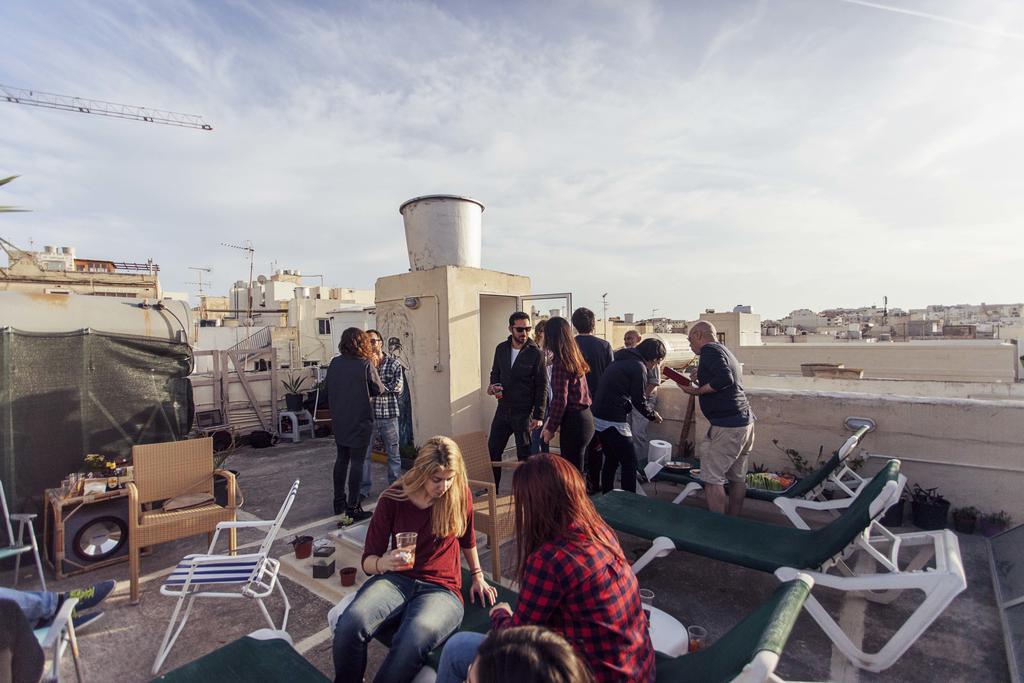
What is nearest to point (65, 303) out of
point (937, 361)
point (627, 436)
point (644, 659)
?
point (627, 436)

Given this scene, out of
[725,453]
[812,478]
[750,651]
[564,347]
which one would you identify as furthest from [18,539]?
[812,478]

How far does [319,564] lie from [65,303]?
415 cm

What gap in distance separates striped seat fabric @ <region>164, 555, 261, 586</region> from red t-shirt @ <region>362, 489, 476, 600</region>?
0.95 meters

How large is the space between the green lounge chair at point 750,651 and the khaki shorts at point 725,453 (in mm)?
2203

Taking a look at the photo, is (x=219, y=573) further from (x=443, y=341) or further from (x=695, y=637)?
(x=443, y=341)

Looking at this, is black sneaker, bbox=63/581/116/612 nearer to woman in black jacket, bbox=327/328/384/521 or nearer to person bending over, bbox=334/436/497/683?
person bending over, bbox=334/436/497/683

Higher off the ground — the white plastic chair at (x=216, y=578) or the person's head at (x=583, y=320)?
the person's head at (x=583, y=320)

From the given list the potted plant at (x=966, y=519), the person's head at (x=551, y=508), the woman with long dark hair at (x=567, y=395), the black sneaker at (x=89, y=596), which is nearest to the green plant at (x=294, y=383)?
the woman with long dark hair at (x=567, y=395)

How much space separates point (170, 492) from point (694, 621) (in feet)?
13.8

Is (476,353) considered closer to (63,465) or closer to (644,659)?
(63,465)

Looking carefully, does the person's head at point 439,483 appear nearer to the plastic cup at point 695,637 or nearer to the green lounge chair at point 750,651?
the green lounge chair at point 750,651

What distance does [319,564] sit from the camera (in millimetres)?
3578

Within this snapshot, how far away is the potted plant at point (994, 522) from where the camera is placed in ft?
13.4

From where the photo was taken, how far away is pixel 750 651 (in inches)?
63.8
